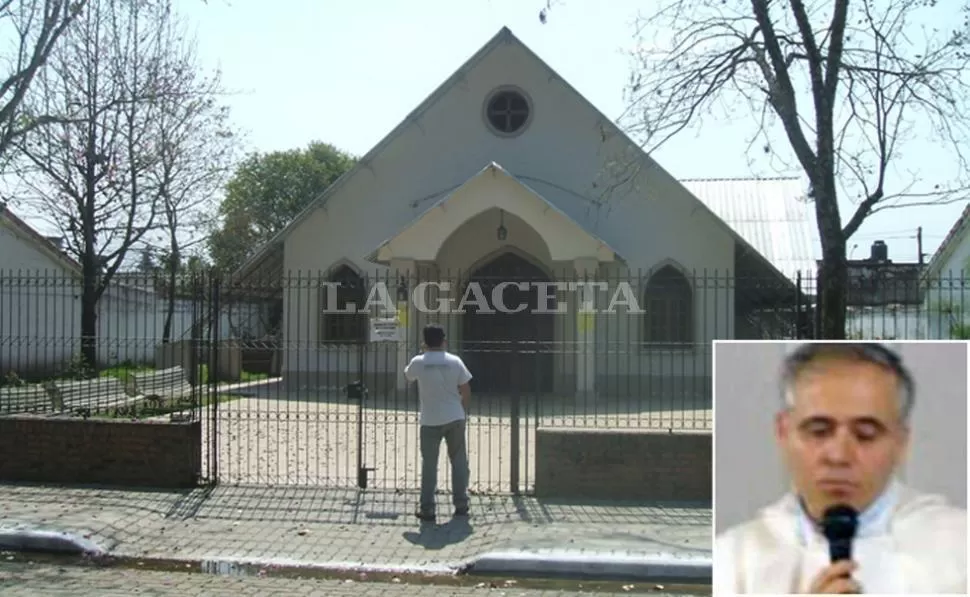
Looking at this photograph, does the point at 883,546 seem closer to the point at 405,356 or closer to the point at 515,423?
the point at 515,423

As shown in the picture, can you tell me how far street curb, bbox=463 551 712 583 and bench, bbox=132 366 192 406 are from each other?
24.1 ft

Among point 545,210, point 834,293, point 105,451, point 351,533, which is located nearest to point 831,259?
point 834,293

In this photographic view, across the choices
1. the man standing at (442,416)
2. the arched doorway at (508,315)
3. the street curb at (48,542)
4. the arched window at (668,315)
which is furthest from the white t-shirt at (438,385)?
the arched window at (668,315)

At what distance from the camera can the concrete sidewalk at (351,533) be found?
311 inches

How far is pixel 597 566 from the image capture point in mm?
7785

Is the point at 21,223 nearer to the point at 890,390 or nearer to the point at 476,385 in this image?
the point at 476,385

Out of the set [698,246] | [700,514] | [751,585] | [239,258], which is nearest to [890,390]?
[751,585]

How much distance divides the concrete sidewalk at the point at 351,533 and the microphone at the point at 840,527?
16.4ft

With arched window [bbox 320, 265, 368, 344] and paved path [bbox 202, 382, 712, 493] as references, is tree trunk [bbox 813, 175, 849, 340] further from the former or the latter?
arched window [bbox 320, 265, 368, 344]

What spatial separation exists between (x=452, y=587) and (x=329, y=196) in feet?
55.4

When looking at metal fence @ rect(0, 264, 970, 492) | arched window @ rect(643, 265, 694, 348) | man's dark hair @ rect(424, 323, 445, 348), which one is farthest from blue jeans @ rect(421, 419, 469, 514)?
arched window @ rect(643, 265, 694, 348)

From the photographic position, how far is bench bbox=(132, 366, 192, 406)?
49.0 ft

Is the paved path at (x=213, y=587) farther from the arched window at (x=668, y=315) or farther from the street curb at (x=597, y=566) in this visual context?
the arched window at (x=668, y=315)

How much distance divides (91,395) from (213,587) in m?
7.77
